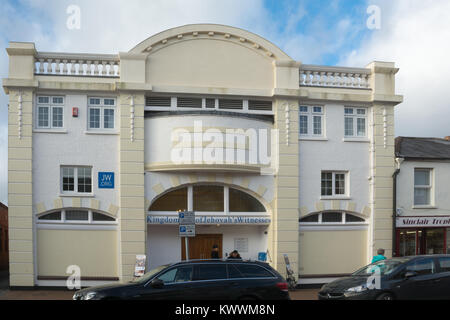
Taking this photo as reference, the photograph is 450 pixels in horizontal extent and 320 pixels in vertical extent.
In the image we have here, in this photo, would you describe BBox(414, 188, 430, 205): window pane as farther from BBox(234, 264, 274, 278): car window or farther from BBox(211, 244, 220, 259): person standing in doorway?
BBox(234, 264, 274, 278): car window

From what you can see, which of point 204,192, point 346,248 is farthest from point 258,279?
point 346,248

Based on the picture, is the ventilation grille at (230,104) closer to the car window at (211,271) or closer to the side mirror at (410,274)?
the car window at (211,271)

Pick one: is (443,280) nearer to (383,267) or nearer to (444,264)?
(444,264)

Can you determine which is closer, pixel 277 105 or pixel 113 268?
pixel 113 268

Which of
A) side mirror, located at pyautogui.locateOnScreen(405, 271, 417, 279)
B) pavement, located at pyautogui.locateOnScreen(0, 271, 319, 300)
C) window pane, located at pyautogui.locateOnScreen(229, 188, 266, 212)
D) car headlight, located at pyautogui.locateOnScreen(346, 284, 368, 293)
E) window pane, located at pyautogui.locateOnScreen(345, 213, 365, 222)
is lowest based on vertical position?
pavement, located at pyautogui.locateOnScreen(0, 271, 319, 300)

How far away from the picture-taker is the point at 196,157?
17547 millimetres

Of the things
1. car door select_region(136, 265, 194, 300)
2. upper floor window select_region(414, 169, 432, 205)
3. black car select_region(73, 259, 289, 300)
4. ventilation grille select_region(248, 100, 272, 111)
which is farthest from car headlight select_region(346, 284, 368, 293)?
upper floor window select_region(414, 169, 432, 205)

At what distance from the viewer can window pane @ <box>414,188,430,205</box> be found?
20.2 metres

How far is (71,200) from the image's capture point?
17.6 meters

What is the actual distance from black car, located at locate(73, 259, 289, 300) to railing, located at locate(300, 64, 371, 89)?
9475 millimetres

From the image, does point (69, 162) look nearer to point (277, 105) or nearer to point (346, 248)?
point (277, 105)

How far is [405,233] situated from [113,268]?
38.1ft

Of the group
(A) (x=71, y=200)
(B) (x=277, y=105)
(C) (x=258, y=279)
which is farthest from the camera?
(B) (x=277, y=105)

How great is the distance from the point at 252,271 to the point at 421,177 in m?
11.3
